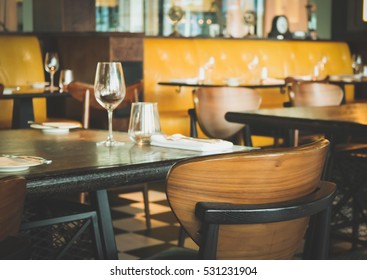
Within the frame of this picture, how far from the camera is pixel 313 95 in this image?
14.3ft

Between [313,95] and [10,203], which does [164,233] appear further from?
[10,203]

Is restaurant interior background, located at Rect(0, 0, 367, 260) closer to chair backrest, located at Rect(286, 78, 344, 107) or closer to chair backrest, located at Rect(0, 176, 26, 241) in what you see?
chair backrest, located at Rect(286, 78, 344, 107)

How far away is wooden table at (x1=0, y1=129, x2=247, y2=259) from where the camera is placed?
1.63 meters

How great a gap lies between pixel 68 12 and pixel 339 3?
4.55 metres

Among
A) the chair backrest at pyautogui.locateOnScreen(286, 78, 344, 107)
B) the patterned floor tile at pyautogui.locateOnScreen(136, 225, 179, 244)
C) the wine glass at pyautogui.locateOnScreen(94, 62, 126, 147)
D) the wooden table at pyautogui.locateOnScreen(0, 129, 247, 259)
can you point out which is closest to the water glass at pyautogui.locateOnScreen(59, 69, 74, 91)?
the patterned floor tile at pyautogui.locateOnScreen(136, 225, 179, 244)

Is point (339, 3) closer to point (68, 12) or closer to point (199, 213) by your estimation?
point (68, 12)

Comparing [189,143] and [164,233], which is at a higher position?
[189,143]

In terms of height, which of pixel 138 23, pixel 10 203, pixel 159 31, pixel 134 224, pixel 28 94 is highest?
pixel 138 23

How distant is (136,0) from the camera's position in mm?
11648

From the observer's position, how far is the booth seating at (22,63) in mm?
6133

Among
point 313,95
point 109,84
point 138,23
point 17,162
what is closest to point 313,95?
point 313,95

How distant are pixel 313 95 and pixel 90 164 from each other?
2771 mm

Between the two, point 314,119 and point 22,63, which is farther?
point 22,63
